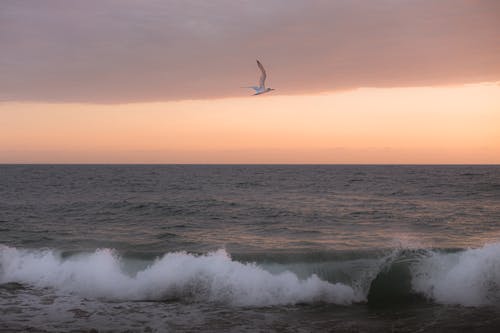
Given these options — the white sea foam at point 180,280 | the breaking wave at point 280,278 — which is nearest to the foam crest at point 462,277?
the breaking wave at point 280,278

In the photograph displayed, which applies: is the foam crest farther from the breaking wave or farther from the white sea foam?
the white sea foam

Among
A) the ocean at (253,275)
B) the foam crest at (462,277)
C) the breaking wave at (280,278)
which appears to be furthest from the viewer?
the breaking wave at (280,278)

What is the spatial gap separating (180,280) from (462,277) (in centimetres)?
777

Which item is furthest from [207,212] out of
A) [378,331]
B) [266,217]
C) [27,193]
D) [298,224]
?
[27,193]

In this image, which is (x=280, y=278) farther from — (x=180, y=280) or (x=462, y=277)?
(x=462, y=277)

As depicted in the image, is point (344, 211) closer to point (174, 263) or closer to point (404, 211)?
point (404, 211)

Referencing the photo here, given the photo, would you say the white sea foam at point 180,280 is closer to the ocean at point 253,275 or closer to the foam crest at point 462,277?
the ocean at point 253,275

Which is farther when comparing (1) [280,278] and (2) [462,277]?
(1) [280,278]

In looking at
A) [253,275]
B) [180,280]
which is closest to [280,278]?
[253,275]

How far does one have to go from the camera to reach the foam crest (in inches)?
460

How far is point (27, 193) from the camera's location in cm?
3888

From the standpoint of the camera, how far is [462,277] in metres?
12.4

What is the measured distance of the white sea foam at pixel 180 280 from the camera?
12062 millimetres

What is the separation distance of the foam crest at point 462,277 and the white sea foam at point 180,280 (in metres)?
2.07
